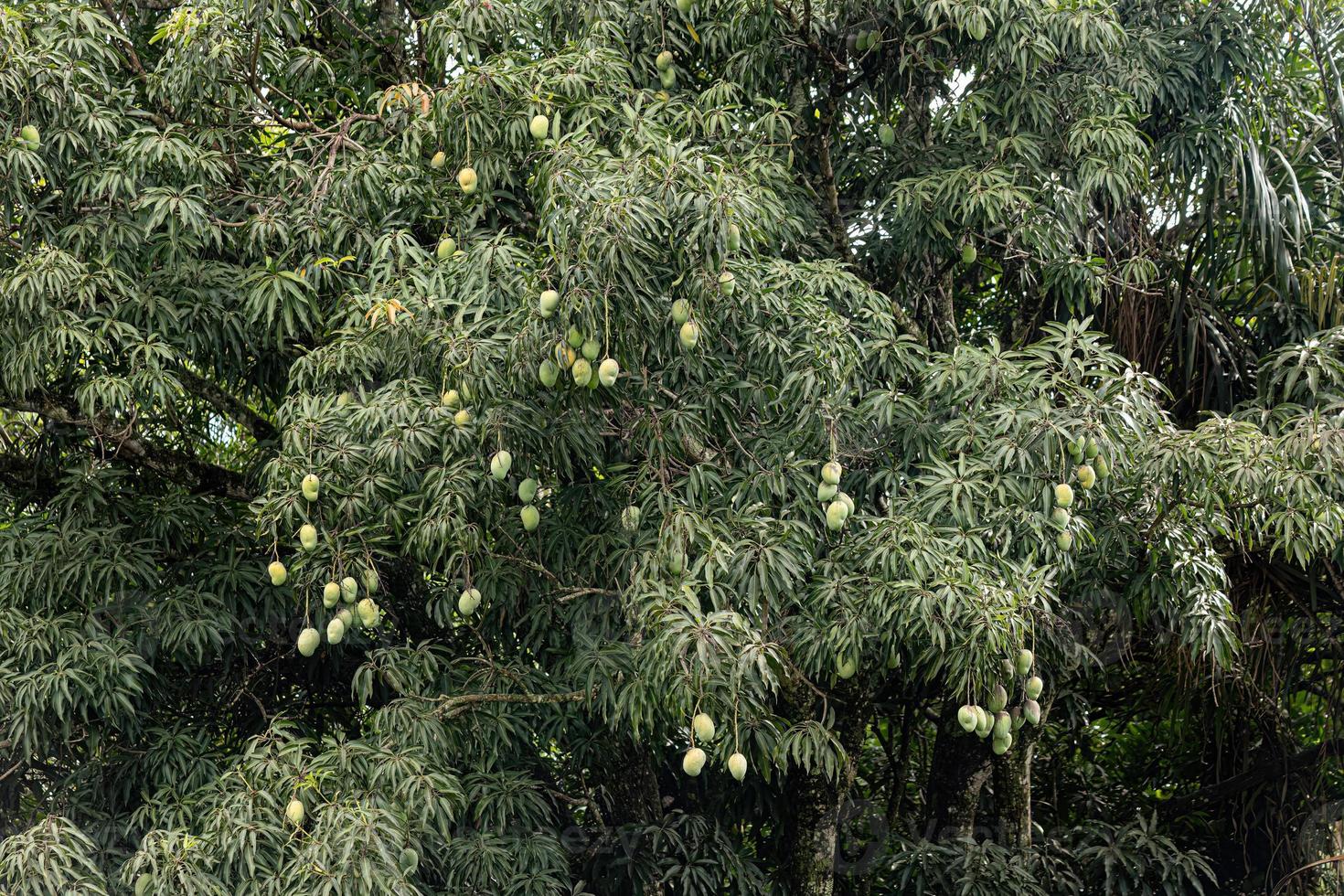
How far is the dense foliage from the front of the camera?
3600mm

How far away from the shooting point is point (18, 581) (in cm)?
439

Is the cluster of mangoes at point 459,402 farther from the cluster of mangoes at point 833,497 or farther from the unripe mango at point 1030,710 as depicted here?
the unripe mango at point 1030,710

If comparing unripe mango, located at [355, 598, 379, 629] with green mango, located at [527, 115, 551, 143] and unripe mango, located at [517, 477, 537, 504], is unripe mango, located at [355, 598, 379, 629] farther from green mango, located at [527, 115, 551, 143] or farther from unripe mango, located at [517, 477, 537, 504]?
green mango, located at [527, 115, 551, 143]

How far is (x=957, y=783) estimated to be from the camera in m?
5.42

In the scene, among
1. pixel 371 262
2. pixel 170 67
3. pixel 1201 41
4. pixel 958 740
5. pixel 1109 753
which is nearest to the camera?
pixel 371 262

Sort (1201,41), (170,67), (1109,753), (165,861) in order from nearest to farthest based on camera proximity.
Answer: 1. (165,861)
2. (170,67)
3. (1201,41)
4. (1109,753)

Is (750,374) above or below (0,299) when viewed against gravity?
above

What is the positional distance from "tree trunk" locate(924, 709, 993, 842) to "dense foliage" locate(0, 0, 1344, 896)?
0.6 inches

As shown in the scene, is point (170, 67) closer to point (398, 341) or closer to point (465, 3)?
point (465, 3)

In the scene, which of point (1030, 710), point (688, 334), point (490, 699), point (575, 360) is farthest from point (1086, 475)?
point (490, 699)

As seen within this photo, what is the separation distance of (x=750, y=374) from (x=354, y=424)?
1022 millimetres

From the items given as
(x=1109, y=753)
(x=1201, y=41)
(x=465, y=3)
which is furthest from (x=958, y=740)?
(x=465, y=3)

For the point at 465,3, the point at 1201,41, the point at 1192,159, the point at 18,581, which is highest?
the point at 1201,41

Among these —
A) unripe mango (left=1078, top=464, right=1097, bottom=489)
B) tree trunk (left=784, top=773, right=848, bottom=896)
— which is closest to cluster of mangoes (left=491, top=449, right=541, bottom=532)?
unripe mango (left=1078, top=464, right=1097, bottom=489)
